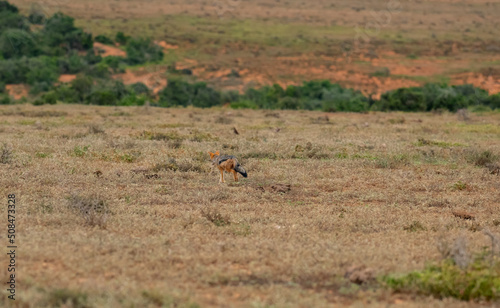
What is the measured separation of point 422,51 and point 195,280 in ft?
149

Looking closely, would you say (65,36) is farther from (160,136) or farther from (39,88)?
(160,136)

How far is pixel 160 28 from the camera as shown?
51.7 meters

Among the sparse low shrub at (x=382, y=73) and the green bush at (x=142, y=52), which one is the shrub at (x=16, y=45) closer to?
the green bush at (x=142, y=52)

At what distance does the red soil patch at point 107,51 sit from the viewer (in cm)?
4128

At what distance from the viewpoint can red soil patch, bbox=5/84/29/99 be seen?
106 ft

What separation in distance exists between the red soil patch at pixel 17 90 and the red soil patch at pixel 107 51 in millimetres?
8375

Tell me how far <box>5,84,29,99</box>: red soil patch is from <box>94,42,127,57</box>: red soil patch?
8.37m

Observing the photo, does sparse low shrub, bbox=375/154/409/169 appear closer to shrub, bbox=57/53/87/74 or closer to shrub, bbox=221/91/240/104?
shrub, bbox=221/91/240/104

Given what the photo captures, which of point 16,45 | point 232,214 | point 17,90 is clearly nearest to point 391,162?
point 232,214

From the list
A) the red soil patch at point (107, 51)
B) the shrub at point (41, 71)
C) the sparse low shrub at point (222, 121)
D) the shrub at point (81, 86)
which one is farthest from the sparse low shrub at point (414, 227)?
the red soil patch at point (107, 51)

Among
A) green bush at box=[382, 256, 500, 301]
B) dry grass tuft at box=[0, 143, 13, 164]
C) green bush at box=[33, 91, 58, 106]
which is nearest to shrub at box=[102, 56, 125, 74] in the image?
green bush at box=[33, 91, 58, 106]

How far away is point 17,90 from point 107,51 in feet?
32.9

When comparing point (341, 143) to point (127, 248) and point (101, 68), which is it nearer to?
point (127, 248)

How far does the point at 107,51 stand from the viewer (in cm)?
4200
